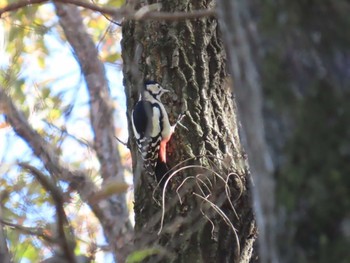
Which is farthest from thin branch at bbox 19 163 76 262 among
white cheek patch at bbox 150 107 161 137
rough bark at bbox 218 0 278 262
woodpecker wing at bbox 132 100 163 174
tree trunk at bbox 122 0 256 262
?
white cheek patch at bbox 150 107 161 137

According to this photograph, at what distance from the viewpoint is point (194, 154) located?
3.74 meters

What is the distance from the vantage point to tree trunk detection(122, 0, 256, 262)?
141 inches

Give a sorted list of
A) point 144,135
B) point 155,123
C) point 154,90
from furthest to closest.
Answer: point 155,123
point 144,135
point 154,90

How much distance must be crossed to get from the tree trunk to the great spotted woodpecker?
0.05 m

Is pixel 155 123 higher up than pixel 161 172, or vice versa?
pixel 155 123

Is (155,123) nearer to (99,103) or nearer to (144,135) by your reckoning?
(144,135)

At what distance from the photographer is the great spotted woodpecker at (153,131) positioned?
3.83 meters

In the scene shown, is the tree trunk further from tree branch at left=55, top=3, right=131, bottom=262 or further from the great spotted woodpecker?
tree branch at left=55, top=3, right=131, bottom=262

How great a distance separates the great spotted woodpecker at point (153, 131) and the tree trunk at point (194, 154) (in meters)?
0.05

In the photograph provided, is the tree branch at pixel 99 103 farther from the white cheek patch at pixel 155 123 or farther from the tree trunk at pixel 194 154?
the tree trunk at pixel 194 154

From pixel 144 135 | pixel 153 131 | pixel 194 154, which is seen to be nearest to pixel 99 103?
pixel 153 131

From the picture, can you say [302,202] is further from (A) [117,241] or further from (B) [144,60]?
(A) [117,241]

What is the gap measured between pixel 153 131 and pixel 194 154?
596 millimetres

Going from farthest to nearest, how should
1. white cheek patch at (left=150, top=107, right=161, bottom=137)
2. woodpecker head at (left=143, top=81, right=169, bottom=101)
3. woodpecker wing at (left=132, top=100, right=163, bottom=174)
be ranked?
white cheek patch at (left=150, top=107, right=161, bottom=137) → woodpecker wing at (left=132, top=100, right=163, bottom=174) → woodpecker head at (left=143, top=81, right=169, bottom=101)
